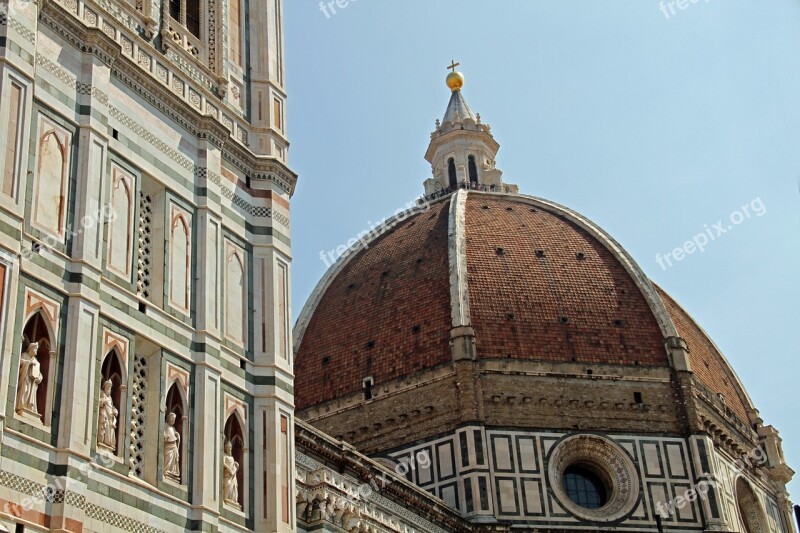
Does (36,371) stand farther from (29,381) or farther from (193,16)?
(193,16)

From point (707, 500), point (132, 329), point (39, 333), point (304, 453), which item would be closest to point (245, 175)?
point (132, 329)

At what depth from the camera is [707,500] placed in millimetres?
36438

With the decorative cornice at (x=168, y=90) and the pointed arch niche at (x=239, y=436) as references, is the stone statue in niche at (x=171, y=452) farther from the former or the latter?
the decorative cornice at (x=168, y=90)

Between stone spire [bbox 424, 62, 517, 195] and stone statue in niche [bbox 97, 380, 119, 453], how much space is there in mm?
39085

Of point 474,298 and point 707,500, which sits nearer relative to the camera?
point 707,500

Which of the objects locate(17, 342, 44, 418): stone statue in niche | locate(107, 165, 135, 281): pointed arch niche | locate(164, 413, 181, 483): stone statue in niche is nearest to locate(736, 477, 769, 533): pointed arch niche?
locate(164, 413, 181, 483): stone statue in niche

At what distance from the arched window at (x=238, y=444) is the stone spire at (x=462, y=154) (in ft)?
122

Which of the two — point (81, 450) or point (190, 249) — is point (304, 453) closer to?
point (190, 249)

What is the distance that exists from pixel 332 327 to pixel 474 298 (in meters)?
5.51

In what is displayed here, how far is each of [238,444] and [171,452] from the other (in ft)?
3.97

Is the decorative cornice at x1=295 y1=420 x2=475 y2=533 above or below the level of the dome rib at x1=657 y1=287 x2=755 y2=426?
below

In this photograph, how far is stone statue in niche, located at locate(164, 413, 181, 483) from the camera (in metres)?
12.3

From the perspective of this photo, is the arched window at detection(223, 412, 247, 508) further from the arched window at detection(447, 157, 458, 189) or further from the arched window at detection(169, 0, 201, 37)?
the arched window at detection(447, 157, 458, 189)

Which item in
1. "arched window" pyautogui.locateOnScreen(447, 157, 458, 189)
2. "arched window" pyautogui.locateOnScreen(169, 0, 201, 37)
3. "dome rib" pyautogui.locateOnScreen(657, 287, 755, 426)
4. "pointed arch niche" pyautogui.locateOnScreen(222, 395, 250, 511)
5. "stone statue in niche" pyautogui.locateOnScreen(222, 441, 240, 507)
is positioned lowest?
"stone statue in niche" pyautogui.locateOnScreen(222, 441, 240, 507)
